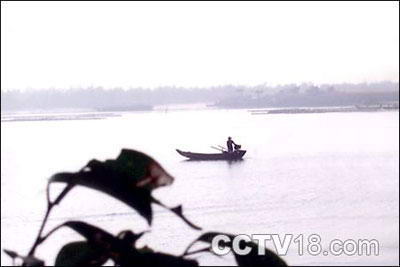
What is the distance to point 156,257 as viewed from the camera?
0.23 meters

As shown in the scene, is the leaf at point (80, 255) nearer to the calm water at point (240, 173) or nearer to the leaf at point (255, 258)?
the leaf at point (255, 258)

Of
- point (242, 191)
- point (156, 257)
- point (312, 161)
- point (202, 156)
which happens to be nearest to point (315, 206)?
point (312, 161)

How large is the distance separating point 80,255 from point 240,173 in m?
1.40

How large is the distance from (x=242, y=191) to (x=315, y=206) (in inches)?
48.4

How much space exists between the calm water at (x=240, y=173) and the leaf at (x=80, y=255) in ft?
1.56

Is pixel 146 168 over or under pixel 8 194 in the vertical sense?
over

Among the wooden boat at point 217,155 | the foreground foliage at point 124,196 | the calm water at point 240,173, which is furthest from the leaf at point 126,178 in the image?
the wooden boat at point 217,155

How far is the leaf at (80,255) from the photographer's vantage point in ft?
0.78

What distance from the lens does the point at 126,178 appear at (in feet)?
0.75


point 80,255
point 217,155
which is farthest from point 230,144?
point 80,255

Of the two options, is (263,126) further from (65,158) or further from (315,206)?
(315,206)

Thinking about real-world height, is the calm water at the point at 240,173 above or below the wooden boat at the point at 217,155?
below

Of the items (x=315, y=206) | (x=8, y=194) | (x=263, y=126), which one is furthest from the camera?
(x=315, y=206)

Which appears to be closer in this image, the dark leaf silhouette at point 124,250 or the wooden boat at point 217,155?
the dark leaf silhouette at point 124,250
